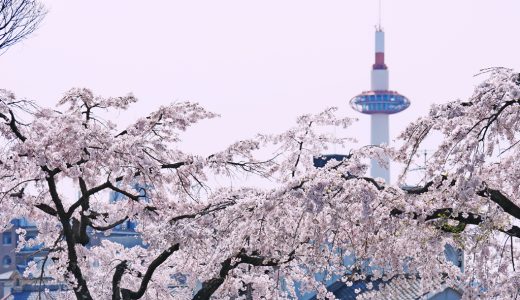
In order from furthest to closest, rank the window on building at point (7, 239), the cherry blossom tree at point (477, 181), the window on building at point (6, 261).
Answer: the window on building at point (7, 239), the window on building at point (6, 261), the cherry blossom tree at point (477, 181)

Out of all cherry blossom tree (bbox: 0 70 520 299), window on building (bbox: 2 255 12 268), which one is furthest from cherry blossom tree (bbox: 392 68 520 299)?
window on building (bbox: 2 255 12 268)

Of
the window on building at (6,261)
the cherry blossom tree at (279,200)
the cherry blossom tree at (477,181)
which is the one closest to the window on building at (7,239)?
the window on building at (6,261)

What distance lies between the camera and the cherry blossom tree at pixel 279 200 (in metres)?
16.1

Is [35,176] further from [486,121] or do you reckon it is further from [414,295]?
[414,295]

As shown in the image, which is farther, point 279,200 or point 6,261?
point 6,261

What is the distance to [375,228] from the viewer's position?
17.3 m

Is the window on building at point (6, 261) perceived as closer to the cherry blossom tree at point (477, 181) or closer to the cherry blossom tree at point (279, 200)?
the cherry blossom tree at point (279, 200)

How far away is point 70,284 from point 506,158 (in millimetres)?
7970

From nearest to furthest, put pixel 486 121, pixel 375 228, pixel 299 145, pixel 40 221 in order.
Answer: pixel 486 121 → pixel 375 228 → pixel 299 145 → pixel 40 221

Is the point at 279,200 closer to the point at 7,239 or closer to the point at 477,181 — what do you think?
the point at 477,181

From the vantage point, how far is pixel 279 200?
17.0 meters

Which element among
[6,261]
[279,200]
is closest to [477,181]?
[279,200]

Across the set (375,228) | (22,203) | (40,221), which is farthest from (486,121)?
(40,221)

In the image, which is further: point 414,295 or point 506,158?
point 414,295
